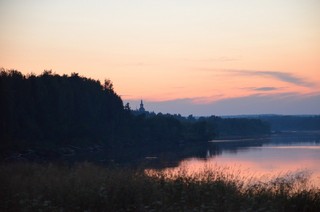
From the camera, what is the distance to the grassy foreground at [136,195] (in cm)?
776

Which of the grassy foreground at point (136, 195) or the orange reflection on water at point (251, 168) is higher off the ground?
the grassy foreground at point (136, 195)

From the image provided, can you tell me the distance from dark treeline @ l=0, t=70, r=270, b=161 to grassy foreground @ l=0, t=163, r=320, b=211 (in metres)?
46.0

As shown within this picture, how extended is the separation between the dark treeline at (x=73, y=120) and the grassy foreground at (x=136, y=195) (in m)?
46.0

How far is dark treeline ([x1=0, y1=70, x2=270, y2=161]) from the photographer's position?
209 feet

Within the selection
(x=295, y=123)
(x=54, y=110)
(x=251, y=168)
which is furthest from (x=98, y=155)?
(x=295, y=123)

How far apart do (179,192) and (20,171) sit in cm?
540

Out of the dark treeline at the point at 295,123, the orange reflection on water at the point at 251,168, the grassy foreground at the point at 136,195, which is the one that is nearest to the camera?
the grassy foreground at the point at 136,195

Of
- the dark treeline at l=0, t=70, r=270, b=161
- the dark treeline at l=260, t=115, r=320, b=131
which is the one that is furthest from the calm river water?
the dark treeline at l=260, t=115, r=320, b=131

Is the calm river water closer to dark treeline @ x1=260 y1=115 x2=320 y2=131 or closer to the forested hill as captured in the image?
the forested hill

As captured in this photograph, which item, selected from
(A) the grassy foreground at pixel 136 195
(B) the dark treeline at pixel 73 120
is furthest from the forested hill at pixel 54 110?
(A) the grassy foreground at pixel 136 195

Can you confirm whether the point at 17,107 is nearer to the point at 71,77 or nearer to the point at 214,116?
the point at 71,77

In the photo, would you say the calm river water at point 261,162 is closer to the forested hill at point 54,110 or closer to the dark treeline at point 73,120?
the dark treeline at point 73,120

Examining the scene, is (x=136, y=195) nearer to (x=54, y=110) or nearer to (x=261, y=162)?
(x=261, y=162)

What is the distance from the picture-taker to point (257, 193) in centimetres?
977
